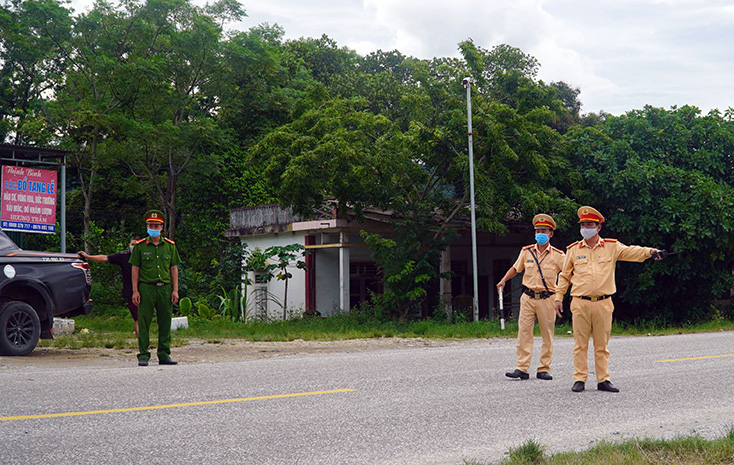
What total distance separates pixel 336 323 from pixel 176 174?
1474 cm

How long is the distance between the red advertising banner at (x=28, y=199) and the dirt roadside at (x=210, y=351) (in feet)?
11.1

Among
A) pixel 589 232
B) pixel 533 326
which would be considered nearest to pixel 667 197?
pixel 533 326

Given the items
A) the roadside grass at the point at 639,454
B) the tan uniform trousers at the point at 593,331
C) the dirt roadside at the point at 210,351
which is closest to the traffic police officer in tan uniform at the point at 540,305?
the tan uniform trousers at the point at 593,331

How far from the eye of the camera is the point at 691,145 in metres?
23.7

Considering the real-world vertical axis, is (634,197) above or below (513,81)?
below

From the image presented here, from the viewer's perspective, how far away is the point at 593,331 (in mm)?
8648

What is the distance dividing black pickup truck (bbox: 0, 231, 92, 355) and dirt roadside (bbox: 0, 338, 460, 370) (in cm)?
36

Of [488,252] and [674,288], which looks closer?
[674,288]

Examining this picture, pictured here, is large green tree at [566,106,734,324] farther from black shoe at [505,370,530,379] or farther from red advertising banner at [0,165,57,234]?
red advertising banner at [0,165,57,234]

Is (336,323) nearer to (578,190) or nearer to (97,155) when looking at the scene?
(578,190)

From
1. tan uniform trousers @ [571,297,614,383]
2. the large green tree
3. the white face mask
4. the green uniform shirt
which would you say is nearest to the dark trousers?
the green uniform shirt

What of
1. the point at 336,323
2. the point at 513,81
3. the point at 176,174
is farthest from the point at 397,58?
the point at 336,323

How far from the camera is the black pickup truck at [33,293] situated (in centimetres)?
1201

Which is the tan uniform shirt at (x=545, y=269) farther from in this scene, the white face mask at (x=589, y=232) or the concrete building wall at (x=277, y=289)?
the concrete building wall at (x=277, y=289)
